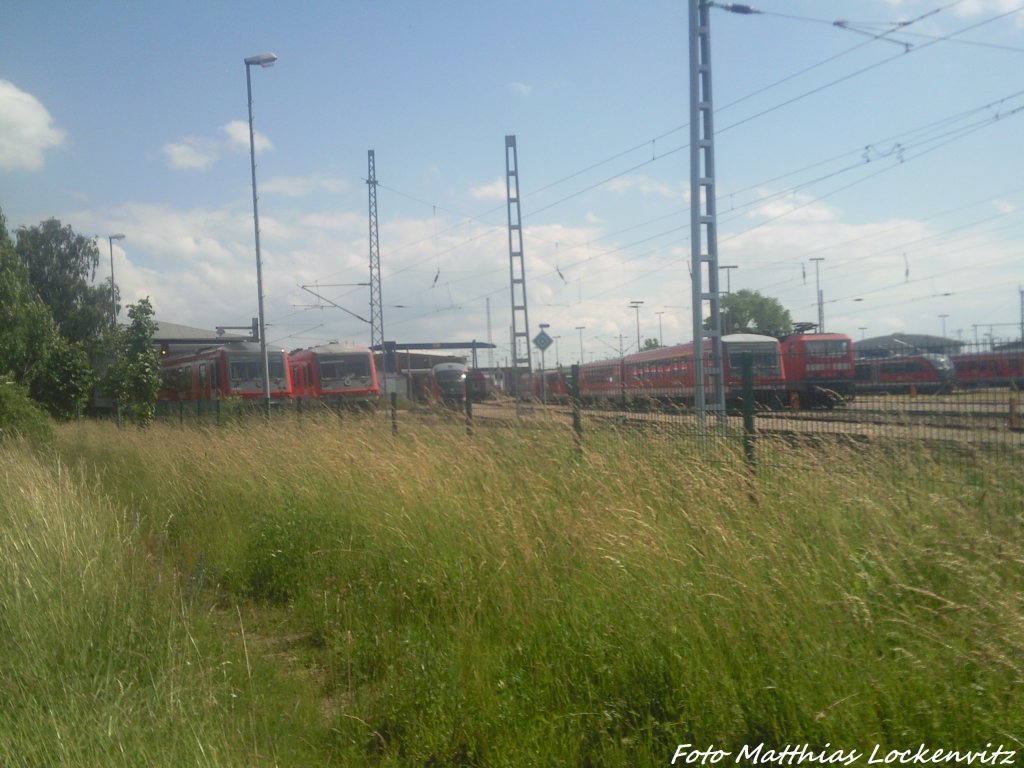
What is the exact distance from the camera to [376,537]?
7078 millimetres

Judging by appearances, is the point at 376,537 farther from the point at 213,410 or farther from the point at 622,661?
the point at 213,410

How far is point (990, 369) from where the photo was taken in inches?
239

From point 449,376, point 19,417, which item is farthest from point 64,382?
point 449,376

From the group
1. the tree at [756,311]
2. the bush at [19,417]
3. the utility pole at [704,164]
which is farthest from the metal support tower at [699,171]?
the tree at [756,311]

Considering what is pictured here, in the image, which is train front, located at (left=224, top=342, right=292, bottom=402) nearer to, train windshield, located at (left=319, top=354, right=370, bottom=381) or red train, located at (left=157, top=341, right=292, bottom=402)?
red train, located at (left=157, top=341, right=292, bottom=402)

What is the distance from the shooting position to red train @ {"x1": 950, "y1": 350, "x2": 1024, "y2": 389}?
594 cm

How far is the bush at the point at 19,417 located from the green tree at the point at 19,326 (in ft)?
10.6

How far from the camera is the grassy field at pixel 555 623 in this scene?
3.58 m

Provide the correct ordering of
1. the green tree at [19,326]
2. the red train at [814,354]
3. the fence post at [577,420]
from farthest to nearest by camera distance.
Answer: the red train at [814,354] → the green tree at [19,326] → the fence post at [577,420]

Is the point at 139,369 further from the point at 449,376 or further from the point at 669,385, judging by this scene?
the point at 449,376


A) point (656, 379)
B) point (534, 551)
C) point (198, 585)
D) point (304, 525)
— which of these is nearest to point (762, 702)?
point (534, 551)

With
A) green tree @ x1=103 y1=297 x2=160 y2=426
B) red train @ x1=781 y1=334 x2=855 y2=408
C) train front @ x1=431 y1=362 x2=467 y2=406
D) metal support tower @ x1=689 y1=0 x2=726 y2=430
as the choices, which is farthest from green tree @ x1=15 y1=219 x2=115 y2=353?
metal support tower @ x1=689 y1=0 x2=726 y2=430

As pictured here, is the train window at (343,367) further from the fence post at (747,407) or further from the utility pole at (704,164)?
the fence post at (747,407)

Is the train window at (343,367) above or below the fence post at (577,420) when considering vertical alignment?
above
